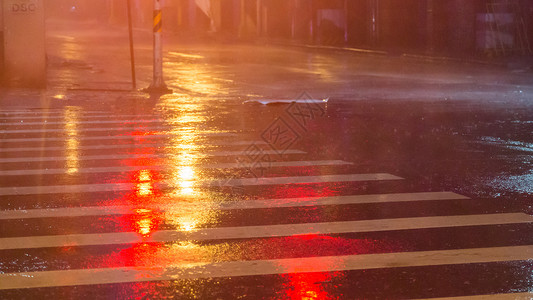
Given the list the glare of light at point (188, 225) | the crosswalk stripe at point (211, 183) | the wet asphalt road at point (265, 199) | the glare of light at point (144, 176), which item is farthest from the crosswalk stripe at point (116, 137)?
the glare of light at point (188, 225)

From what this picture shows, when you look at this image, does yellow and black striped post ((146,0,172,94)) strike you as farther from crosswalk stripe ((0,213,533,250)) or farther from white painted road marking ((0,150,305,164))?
crosswalk stripe ((0,213,533,250))

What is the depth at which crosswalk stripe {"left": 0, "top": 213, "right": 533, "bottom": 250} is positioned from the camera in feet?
21.5

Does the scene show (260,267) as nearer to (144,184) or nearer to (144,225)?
(144,225)

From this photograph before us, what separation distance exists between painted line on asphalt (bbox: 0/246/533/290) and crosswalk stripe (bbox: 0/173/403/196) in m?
3.01

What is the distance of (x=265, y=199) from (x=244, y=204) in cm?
32

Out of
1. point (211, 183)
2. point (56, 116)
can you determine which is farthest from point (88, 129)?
point (211, 183)

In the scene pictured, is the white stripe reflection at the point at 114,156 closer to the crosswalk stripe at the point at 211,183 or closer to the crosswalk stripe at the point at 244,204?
the crosswalk stripe at the point at 211,183

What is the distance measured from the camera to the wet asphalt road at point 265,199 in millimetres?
5562

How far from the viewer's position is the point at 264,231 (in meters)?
6.88

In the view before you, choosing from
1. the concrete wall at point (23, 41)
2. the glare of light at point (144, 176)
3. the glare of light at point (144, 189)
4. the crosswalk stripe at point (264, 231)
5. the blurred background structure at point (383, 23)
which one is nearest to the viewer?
the crosswalk stripe at point (264, 231)

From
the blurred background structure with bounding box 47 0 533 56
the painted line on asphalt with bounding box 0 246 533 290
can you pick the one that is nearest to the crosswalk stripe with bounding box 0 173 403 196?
the painted line on asphalt with bounding box 0 246 533 290

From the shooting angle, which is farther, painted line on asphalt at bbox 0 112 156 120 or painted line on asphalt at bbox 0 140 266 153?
painted line on asphalt at bbox 0 112 156 120

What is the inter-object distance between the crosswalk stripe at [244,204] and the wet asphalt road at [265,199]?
0.10ft

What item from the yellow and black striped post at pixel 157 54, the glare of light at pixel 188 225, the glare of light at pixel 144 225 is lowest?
the glare of light at pixel 188 225
